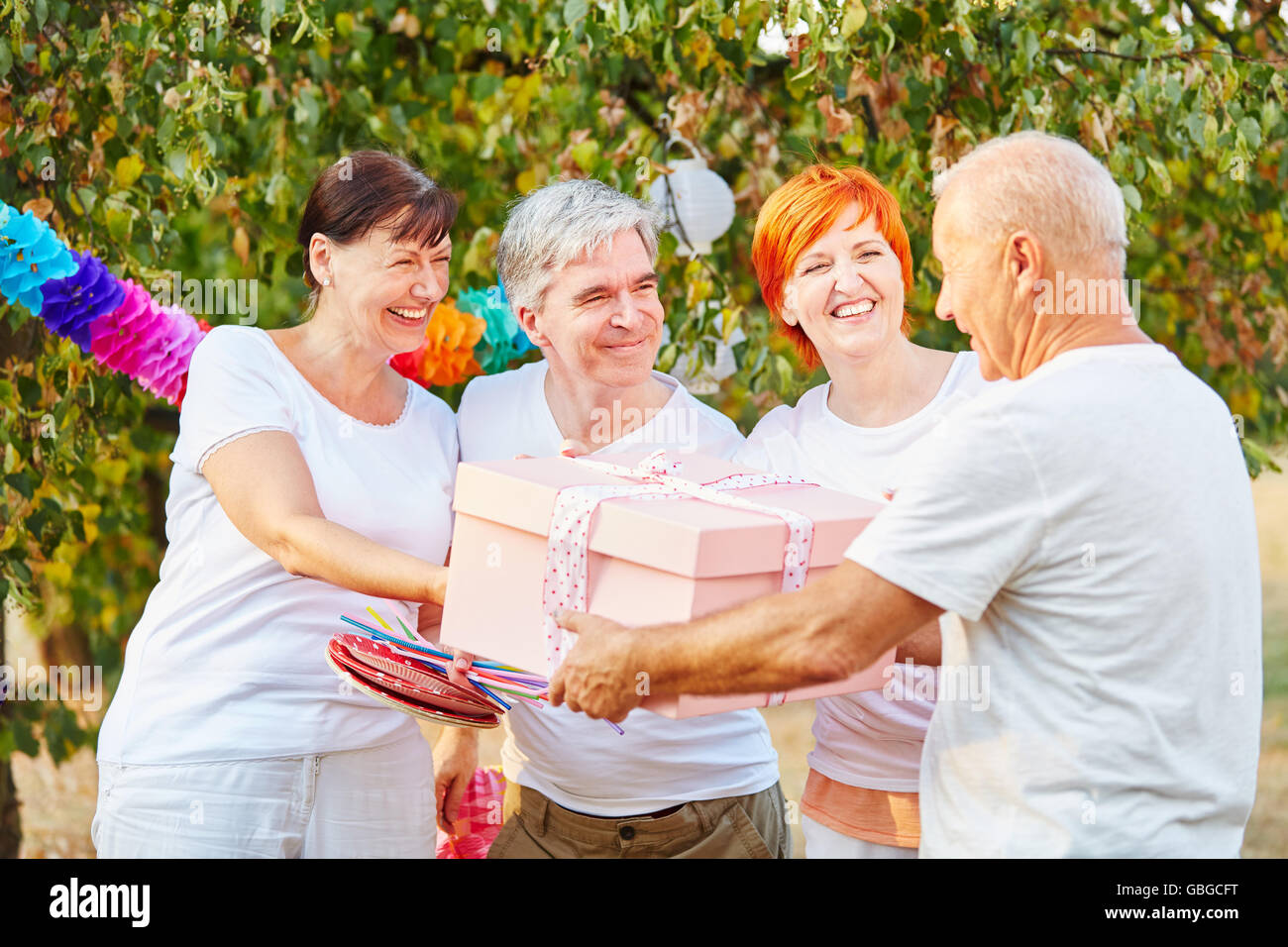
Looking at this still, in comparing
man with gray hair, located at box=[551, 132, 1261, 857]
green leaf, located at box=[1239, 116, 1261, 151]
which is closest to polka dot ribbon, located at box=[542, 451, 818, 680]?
man with gray hair, located at box=[551, 132, 1261, 857]

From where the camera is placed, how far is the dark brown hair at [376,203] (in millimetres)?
2533

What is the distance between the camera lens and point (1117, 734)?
1649 millimetres

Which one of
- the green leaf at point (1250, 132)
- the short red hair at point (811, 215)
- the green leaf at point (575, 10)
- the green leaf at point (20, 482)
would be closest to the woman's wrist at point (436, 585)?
the short red hair at point (811, 215)

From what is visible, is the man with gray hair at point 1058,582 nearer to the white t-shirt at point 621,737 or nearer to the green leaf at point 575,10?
the white t-shirt at point 621,737

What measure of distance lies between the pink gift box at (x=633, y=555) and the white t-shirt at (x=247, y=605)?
396 mm

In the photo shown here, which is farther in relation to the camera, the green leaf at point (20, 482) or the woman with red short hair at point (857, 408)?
the green leaf at point (20, 482)

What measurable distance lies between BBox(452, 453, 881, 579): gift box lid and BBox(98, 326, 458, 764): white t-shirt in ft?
1.39

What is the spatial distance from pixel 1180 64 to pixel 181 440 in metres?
2.64

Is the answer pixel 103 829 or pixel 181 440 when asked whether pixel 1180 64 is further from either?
pixel 103 829

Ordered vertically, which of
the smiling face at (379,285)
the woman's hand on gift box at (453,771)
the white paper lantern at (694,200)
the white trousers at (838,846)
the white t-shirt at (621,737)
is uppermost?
the white paper lantern at (694,200)

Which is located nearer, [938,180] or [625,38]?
[938,180]

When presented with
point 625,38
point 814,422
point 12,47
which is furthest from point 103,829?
point 625,38

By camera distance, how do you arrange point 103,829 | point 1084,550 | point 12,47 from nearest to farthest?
1. point 1084,550
2. point 103,829
3. point 12,47

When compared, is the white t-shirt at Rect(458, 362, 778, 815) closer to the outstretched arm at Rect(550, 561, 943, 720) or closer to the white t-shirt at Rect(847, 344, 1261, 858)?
the outstretched arm at Rect(550, 561, 943, 720)
